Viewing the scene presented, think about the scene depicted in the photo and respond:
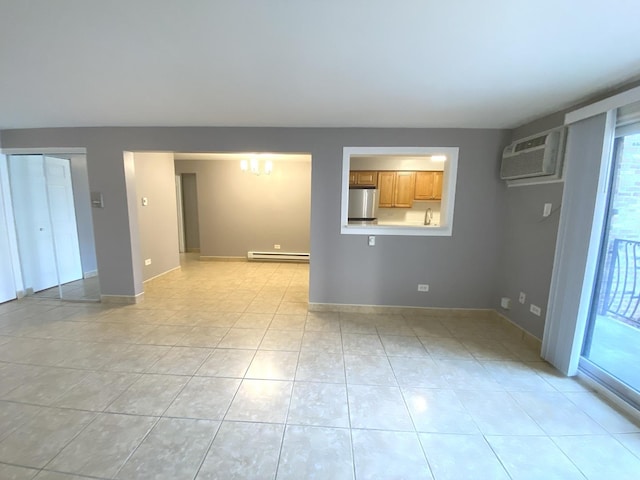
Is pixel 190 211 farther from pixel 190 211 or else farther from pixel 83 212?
pixel 83 212

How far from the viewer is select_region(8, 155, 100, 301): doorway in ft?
12.7

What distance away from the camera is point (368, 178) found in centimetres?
588

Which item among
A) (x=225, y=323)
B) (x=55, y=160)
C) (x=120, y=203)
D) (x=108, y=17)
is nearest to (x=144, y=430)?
(x=225, y=323)

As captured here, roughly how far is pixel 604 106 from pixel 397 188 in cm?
389

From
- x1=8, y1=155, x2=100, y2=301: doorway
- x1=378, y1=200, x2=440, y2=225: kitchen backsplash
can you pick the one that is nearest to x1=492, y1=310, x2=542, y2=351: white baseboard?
x1=378, y1=200, x2=440, y2=225: kitchen backsplash

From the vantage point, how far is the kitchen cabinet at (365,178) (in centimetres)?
587

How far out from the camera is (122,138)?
11.5ft

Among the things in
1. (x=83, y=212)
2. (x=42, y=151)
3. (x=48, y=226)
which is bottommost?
(x=48, y=226)

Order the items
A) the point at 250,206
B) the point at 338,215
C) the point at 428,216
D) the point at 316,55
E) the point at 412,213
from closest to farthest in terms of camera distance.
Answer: the point at 316,55 → the point at 338,215 → the point at 428,216 → the point at 412,213 → the point at 250,206

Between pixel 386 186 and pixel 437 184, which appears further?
pixel 386 186

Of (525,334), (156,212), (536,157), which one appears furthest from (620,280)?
(156,212)

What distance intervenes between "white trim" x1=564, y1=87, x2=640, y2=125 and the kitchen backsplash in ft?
12.0

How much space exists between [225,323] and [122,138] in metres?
2.75

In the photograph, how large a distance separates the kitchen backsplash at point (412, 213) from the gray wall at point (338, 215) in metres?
2.66
